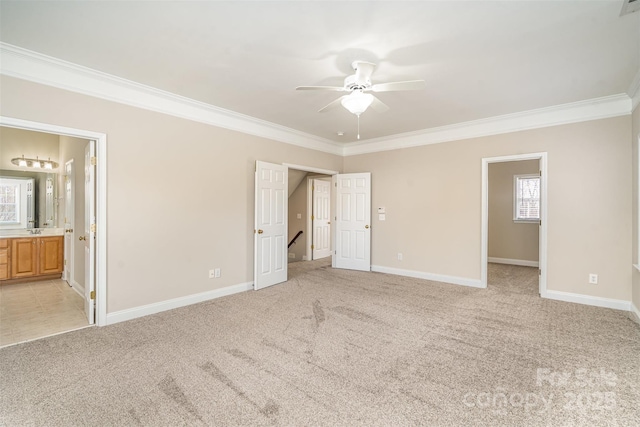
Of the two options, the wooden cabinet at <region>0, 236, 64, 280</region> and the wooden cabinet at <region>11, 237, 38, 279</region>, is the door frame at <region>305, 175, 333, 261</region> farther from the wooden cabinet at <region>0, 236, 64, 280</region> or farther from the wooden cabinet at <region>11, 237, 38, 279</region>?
the wooden cabinet at <region>11, 237, 38, 279</region>

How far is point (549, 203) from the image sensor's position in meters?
4.39

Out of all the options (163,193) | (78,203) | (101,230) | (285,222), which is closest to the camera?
(101,230)

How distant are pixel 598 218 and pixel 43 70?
6.84 metres

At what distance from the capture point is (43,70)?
9.55ft

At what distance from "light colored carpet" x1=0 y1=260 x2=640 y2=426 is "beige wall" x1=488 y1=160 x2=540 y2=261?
322 cm

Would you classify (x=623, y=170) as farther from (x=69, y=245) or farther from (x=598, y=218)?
(x=69, y=245)

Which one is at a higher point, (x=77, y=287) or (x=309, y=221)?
(x=309, y=221)

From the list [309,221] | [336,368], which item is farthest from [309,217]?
[336,368]

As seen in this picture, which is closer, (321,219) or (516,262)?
(516,262)

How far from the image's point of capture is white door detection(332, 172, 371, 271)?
6285 mm

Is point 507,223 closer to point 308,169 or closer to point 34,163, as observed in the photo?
point 308,169

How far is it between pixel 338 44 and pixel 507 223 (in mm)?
6591

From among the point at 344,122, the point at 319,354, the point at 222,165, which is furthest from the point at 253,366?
the point at 344,122

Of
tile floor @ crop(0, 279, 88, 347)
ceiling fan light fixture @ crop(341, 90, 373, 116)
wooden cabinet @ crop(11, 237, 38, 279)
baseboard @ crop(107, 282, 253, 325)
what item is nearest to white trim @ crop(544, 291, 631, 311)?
ceiling fan light fixture @ crop(341, 90, 373, 116)
